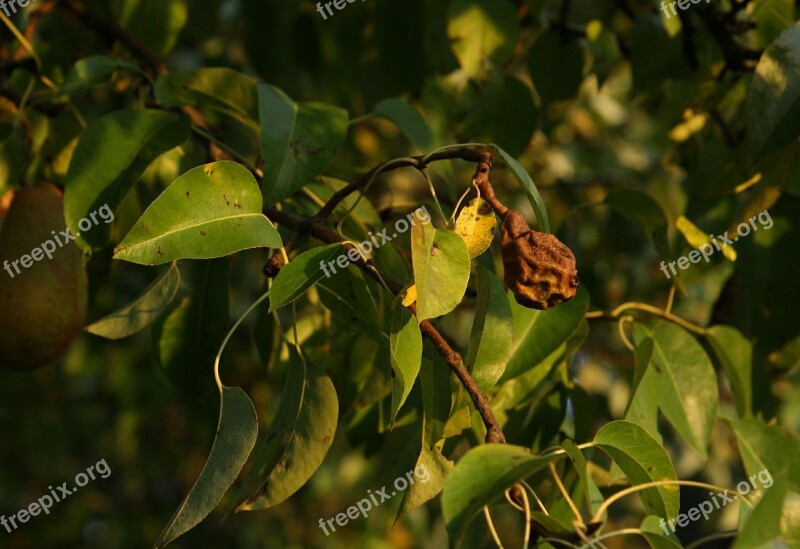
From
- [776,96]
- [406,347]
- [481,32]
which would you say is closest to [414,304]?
[406,347]

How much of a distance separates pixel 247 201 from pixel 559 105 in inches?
39.9

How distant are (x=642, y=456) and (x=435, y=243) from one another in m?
0.28

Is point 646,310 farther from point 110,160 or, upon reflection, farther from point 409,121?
point 110,160

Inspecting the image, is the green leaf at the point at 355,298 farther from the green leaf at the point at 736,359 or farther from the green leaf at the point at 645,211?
the green leaf at the point at 736,359

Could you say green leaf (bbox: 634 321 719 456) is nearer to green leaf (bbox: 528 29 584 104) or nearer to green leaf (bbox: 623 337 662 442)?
green leaf (bbox: 623 337 662 442)

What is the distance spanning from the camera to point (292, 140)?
1.17 metres

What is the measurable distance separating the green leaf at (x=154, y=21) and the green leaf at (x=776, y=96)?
104 cm

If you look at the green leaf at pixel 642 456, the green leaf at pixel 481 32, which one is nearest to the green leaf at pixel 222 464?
the green leaf at pixel 642 456

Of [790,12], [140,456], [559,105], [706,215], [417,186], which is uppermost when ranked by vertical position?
[790,12]

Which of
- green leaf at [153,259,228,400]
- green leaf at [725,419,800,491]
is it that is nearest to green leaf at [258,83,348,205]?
green leaf at [153,259,228,400]

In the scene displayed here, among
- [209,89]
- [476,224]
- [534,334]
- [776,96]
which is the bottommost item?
[534,334]

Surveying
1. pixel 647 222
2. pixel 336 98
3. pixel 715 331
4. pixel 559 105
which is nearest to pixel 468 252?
pixel 647 222

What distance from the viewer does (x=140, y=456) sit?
3525mm

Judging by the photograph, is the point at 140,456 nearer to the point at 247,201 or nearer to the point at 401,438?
the point at 401,438
